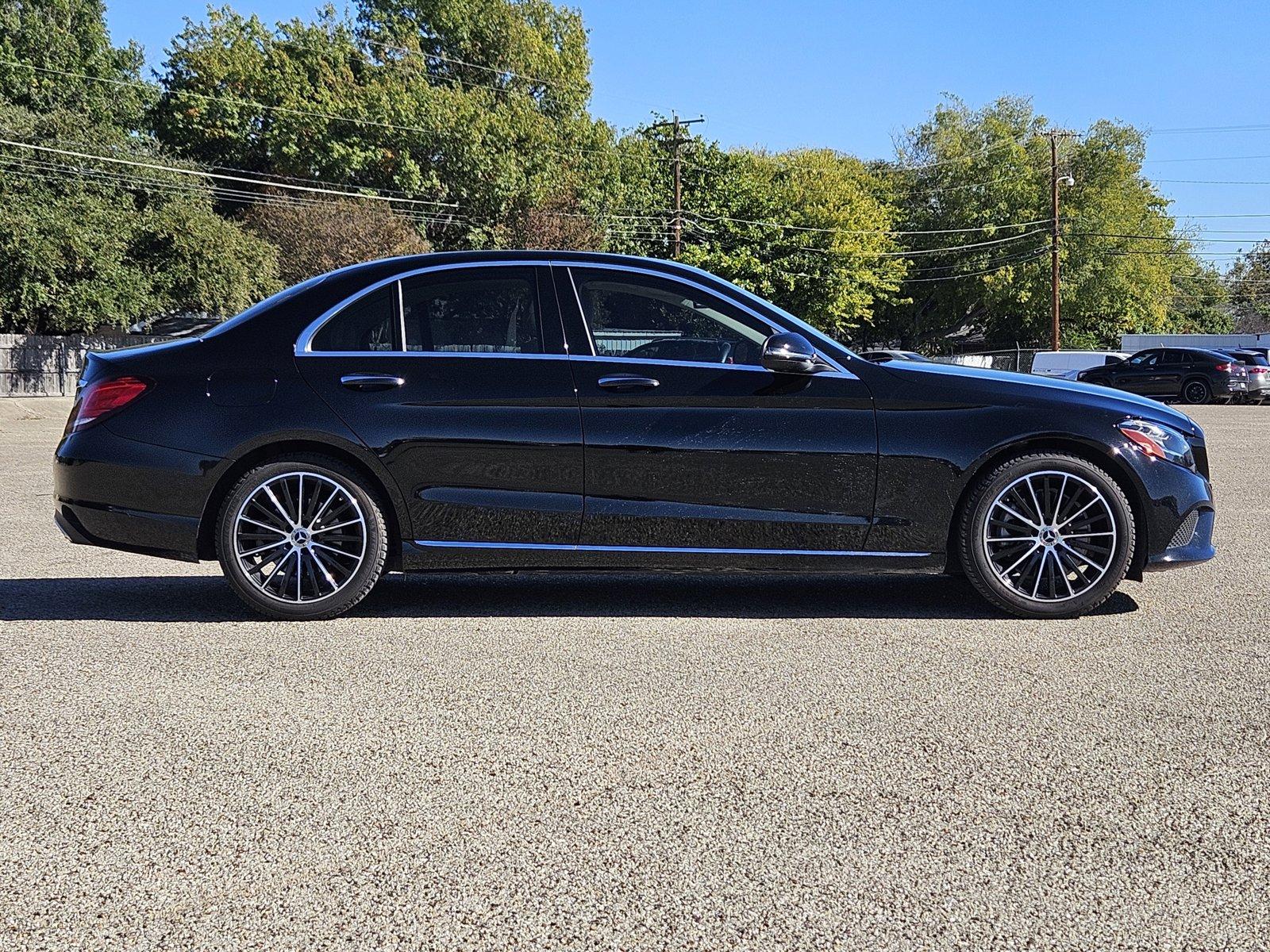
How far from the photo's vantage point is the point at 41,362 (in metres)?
37.9

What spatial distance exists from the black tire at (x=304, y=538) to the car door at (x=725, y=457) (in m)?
1.04

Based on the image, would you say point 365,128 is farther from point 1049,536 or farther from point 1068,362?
point 1049,536

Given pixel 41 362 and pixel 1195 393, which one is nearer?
pixel 1195 393

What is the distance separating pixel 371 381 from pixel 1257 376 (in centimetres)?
3232

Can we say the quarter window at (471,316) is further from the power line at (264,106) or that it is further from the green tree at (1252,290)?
the green tree at (1252,290)

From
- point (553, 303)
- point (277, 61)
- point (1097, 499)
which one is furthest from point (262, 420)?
point (277, 61)

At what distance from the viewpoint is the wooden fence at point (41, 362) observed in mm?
37281

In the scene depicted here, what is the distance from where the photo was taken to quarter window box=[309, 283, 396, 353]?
5.67m

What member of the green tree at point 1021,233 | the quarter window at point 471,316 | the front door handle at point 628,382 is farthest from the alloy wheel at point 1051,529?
the green tree at point 1021,233

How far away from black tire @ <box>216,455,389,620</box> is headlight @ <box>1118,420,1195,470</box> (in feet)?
11.6

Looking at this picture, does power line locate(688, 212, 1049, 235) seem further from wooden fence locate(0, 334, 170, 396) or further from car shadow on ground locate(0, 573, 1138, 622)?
car shadow on ground locate(0, 573, 1138, 622)

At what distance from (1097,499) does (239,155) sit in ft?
170

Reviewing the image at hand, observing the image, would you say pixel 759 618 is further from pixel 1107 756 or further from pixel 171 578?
pixel 171 578

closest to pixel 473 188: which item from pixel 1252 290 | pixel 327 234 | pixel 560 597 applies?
pixel 327 234
